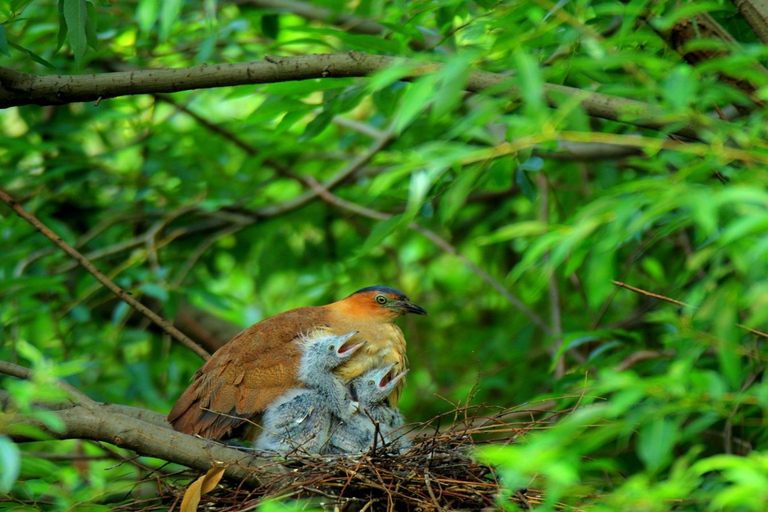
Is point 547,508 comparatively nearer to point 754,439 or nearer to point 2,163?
point 754,439

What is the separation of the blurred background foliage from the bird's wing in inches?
17.6

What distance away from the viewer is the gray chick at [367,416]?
4.25m

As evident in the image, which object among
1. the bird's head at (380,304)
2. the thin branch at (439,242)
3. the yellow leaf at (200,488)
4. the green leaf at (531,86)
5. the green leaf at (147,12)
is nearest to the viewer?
the green leaf at (531,86)

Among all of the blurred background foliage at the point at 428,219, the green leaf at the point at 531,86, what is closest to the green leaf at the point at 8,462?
the blurred background foliage at the point at 428,219

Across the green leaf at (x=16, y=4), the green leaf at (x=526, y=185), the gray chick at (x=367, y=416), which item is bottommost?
the gray chick at (x=367, y=416)

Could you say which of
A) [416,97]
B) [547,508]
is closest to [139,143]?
[416,97]

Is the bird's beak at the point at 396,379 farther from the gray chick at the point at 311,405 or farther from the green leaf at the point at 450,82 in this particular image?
the green leaf at the point at 450,82

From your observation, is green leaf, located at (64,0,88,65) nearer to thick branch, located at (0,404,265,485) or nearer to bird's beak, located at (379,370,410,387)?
thick branch, located at (0,404,265,485)

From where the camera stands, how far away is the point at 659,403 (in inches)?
91.9

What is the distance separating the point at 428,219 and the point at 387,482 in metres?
2.60

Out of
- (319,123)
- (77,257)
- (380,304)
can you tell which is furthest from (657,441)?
(380,304)

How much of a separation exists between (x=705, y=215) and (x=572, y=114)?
556mm

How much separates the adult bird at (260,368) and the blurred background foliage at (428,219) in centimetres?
47

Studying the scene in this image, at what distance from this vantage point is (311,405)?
4168 mm
